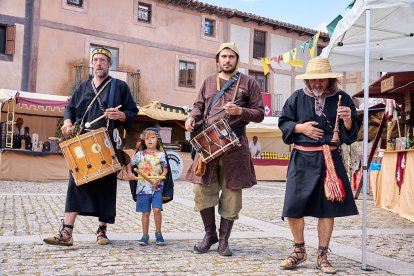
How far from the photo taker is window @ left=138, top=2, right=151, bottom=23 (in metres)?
22.6

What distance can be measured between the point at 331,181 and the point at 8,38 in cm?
1749

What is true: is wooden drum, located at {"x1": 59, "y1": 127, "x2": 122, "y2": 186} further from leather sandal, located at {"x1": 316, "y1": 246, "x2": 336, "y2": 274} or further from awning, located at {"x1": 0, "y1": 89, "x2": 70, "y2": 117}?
awning, located at {"x1": 0, "y1": 89, "x2": 70, "y2": 117}

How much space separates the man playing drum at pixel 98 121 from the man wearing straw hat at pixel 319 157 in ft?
5.42

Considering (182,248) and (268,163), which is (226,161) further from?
(268,163)

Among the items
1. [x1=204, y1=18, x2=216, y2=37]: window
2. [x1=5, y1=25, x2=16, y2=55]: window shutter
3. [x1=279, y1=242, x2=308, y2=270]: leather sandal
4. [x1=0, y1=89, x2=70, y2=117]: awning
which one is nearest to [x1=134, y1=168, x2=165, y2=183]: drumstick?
[x1=279, y1=242, x2=308, y2=270]: leather sandal

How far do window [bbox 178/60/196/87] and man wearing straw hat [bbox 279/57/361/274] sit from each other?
64.4 ft

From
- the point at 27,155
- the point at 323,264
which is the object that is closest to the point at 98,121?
the point at 323,264

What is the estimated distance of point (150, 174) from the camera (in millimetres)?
5020

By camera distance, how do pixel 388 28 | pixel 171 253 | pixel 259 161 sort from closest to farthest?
pixel 171 253 < pixel 388 28 < pixel 259 161

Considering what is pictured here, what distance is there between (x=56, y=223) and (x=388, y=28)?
493 cm

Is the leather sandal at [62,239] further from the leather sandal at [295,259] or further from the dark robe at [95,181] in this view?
the leather sandal at [295,259]

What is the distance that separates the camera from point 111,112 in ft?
15.2

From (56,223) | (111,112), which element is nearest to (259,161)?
(56,223)

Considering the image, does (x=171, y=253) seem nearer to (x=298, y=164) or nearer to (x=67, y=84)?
(x=298, y=164)
